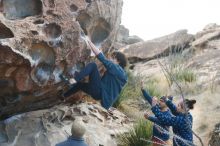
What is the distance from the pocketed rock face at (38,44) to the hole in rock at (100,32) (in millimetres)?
144

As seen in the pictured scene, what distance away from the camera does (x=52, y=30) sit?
6699 millimetres

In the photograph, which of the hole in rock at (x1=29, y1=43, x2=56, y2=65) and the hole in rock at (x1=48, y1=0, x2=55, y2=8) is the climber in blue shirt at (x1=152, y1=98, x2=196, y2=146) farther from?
the hole in rock at (x1=48, y1=0, x2=55, y2=8)

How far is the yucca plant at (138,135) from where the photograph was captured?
857 centimetres

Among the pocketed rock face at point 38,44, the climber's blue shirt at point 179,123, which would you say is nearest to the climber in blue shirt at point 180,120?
the climber's blue shirt at point 179,123

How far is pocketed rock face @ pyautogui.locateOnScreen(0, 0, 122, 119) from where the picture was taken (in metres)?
6.26

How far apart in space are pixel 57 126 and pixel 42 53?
1.66 metres

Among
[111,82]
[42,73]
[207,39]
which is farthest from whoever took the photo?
[207,39]

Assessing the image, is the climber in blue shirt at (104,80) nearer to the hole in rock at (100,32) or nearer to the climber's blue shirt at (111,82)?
the climber's blue shirt at (111,82)

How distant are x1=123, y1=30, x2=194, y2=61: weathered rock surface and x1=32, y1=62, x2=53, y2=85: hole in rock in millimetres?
10994

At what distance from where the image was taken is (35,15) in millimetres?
6625

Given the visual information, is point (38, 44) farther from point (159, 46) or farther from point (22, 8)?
point (159, 46)

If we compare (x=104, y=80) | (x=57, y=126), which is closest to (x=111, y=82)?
(x=104, y=80)

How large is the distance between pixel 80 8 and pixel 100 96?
4.50 ft

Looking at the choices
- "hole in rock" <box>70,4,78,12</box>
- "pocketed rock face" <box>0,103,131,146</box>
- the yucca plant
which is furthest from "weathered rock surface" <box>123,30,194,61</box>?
"hole in rock" <box>70,4,78,12</box>
